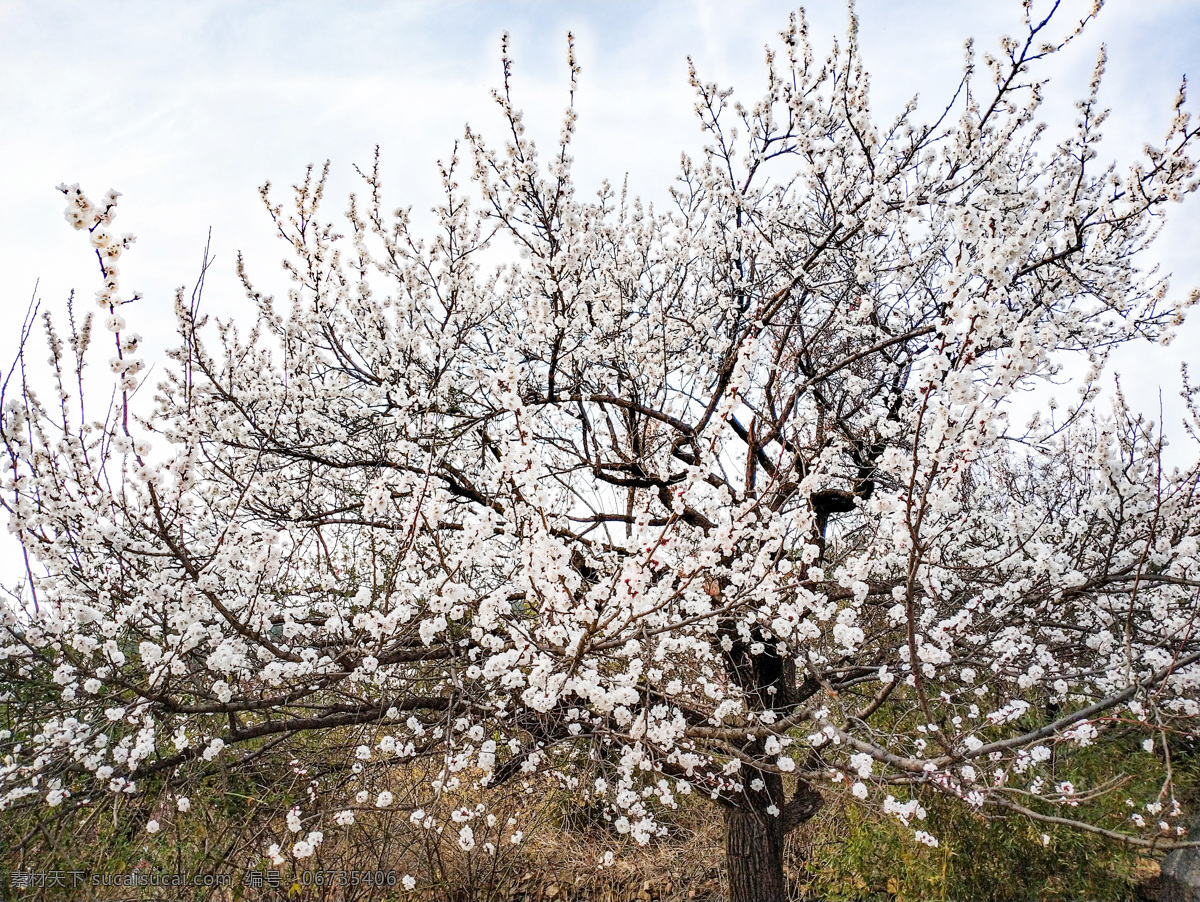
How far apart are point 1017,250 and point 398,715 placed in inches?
134

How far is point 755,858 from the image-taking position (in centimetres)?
448

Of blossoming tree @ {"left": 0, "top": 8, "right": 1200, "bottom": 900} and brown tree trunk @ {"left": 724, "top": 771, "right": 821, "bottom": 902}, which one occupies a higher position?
blossoming tree @ {"left": 0, "top": 8, "right": 1200, "bottom": 900}

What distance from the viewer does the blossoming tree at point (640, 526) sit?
9.32 feet

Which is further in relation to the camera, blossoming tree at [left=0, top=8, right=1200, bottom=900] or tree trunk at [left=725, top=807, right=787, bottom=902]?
tree trunk at [left=725, top=807, right=787, bottom=902]

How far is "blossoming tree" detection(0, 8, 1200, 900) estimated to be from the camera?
2.84m

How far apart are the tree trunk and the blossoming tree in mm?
28

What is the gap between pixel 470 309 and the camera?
4.51 metres

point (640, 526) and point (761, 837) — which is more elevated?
point (640, 526)

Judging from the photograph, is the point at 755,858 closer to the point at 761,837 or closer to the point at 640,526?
the point at 761,837

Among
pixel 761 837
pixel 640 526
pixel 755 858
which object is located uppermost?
pixel 640 526

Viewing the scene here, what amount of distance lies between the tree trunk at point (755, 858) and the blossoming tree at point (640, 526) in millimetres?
28

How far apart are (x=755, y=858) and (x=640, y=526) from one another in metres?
2.53

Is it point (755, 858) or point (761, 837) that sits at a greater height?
point (761, 837)

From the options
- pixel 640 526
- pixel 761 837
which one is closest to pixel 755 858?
pixel 761 837
